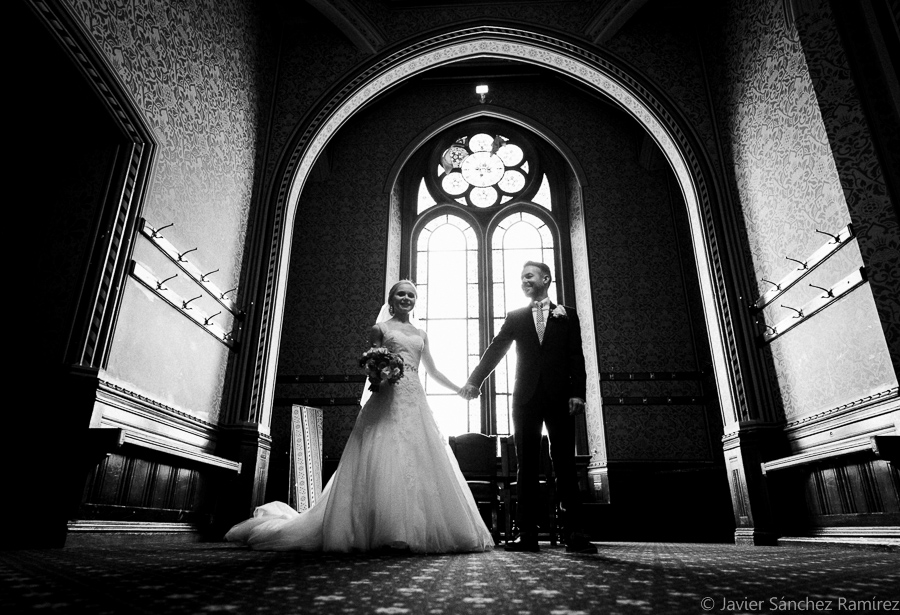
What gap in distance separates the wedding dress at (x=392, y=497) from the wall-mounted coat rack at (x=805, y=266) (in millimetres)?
3301

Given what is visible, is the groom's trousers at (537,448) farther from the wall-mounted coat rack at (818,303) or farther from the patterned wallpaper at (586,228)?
the patterned wallpaper at (586,228)

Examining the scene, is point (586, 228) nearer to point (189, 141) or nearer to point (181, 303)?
point (189, 141)

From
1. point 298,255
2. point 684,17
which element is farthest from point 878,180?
point 298,255

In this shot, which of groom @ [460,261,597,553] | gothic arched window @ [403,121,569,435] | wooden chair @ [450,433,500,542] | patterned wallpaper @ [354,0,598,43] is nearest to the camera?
groom @ [460,261,597,553]

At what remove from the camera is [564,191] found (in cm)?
955

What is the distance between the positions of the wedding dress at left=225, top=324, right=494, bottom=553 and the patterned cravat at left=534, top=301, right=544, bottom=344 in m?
0.86

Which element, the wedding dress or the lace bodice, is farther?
the lace bodice

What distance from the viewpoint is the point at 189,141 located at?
482 cm

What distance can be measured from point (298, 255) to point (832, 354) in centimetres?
695

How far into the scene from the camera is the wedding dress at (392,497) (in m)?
3.02

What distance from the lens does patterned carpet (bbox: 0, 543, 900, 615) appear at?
1.35 metres

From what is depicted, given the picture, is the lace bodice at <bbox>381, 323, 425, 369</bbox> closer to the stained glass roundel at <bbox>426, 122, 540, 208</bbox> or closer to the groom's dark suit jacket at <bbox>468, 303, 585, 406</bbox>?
the groom's dark suit jacket at <bbox>468, 303, 585, 406</bbox>

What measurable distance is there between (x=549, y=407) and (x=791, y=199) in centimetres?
324

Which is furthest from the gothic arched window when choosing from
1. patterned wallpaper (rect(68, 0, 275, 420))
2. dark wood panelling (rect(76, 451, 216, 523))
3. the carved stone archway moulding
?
dark wood panelling (rect(76, 451, 216, 523))
